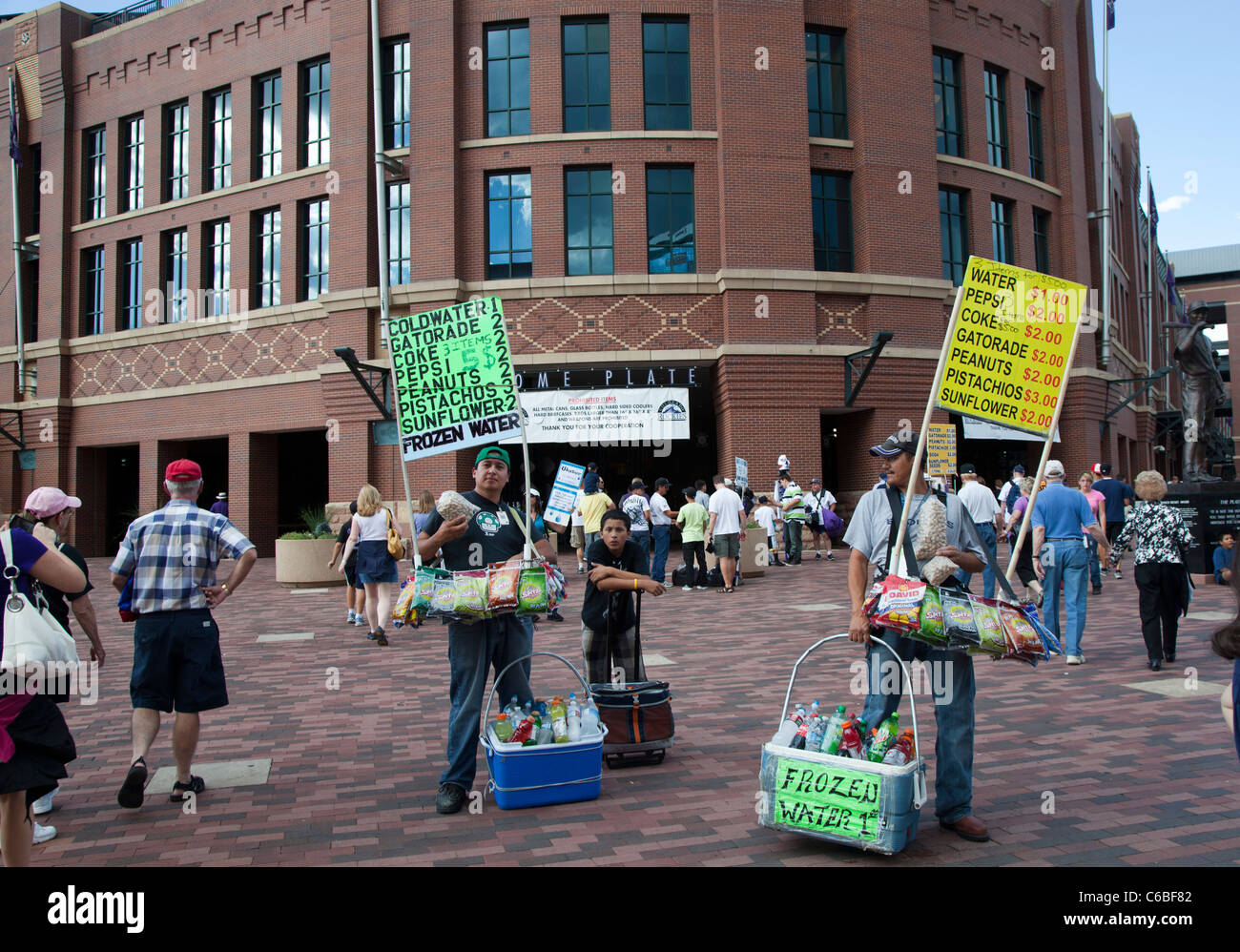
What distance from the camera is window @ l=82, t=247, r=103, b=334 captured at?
28141 mm

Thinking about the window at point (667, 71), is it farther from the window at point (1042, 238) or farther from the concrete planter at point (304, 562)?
the concrete planter at point (304, 562)

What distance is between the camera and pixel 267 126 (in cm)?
2520

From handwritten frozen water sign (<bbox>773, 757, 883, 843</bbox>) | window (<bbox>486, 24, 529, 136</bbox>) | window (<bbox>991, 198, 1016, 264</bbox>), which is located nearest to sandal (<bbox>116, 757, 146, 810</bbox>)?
handwritten frozen water sign (<bbox>773, 757, 883, 843</bbox>)

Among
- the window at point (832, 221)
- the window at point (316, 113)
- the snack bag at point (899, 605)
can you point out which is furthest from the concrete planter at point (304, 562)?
the snack bag at point (899, 605)

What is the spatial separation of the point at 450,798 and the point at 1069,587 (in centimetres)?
669

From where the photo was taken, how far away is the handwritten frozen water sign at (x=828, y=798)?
3.89 meters

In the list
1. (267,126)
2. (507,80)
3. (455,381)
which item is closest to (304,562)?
(455,381)

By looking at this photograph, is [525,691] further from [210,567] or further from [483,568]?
[210,567]

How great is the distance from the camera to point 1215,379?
64.5 ft

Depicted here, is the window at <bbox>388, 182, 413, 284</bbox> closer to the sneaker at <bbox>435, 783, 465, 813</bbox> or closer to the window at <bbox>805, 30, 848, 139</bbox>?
the window at <bbox>805, 30, 848, 139</bbox>

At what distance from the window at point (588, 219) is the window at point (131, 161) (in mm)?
15015

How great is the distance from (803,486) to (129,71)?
80.2 feet

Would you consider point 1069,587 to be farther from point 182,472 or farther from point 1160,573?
point 182,472
